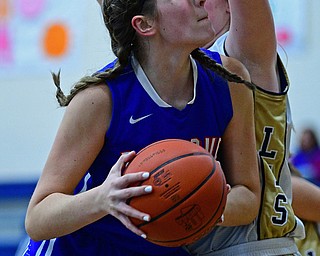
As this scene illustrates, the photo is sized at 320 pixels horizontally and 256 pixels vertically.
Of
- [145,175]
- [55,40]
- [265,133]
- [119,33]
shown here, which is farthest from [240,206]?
[55,40]

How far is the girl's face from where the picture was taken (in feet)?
7.70

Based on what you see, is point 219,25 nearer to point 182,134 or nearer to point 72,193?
point 182,134

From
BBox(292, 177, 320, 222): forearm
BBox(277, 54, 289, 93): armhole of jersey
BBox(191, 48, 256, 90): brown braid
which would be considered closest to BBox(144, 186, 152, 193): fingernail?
BBox(191, 48, 256, 90): brown braid

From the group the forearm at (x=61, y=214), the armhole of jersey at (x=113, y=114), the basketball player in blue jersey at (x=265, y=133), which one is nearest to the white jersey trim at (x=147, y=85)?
the armhole of jersey at (x=113, y=114)

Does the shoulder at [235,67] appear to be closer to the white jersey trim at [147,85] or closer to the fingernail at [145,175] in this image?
the white jersey trim at [147,85]

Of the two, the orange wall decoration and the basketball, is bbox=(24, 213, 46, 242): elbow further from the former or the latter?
the orange wall decoration

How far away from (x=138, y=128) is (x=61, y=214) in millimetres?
360

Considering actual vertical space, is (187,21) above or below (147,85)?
above

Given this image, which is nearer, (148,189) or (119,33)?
(148,189)

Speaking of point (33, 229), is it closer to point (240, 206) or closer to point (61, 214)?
point (61, 214)

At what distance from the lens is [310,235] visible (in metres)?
3.28

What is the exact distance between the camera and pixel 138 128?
239 cm

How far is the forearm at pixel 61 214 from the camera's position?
85.8 inches

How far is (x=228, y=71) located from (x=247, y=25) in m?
0.20
